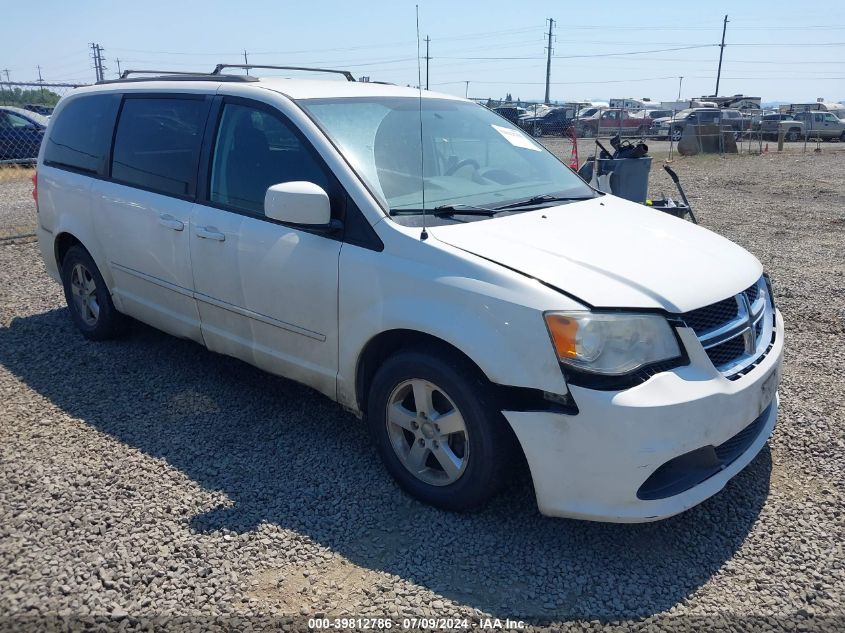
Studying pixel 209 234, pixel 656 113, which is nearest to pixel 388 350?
pixel 209 234

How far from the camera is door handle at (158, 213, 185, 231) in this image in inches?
161

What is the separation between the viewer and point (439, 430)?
10.2ft

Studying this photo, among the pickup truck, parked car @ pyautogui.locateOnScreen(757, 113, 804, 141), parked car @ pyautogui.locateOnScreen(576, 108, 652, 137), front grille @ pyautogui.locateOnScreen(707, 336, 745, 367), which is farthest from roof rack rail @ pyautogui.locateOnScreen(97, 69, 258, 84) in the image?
parked car @ pyautogui.locateOnScreen(757, 113, 804, 141)

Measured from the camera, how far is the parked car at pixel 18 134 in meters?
16.1

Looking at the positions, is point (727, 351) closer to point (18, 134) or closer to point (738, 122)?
point (18, 134)

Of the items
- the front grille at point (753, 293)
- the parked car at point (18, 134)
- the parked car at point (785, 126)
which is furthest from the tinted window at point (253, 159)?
the parked car at point (785, 126)

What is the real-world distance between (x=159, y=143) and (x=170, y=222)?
63cm

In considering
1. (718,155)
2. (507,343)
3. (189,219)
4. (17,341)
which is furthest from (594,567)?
(718,155)

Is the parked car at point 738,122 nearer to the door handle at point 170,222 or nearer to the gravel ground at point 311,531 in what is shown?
the gravel ground at point 311,531

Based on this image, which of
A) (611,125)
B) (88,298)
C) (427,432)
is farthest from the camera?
(611,125)

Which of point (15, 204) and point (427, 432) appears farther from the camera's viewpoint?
point (15, 204)

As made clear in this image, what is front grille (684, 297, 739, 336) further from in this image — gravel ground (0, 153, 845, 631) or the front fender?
gravel ground (0, 153, 845, 631)

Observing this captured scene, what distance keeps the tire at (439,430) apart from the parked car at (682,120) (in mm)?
28914

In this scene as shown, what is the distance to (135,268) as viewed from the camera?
15.1ft
